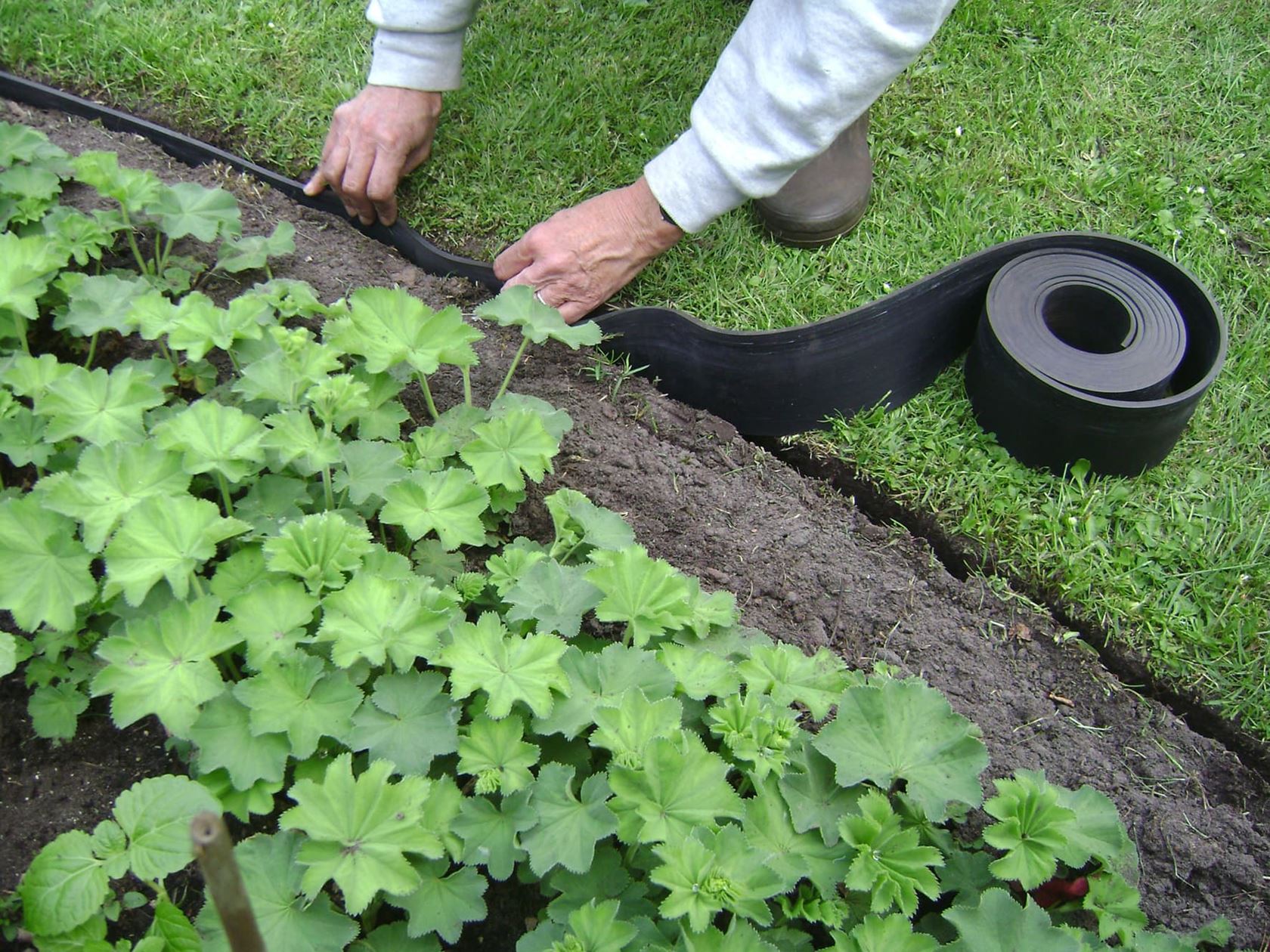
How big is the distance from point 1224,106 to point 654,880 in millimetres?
2996

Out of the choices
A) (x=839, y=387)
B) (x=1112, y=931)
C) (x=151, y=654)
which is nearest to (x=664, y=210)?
(x=839, y=387)

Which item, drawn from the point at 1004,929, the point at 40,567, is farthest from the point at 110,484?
the point at 1004,929

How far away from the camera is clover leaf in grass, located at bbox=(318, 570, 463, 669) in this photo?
1.48 metres

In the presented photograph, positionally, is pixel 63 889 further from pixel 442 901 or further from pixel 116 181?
pixel 116 181

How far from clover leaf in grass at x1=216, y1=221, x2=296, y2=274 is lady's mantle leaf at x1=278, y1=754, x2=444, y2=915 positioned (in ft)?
4.38

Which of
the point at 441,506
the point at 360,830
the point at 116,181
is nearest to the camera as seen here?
the point at 360,830

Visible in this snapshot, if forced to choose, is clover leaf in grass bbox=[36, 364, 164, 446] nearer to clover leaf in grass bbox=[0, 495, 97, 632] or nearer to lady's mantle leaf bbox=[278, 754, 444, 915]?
clover leaf in grass bbox=[0, 495, 97, 632]

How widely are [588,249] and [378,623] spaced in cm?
123

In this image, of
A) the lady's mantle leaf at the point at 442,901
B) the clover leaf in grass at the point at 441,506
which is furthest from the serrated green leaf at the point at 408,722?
the clover leaf in grass at the point at 441,506

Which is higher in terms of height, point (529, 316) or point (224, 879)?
point (224, 879)

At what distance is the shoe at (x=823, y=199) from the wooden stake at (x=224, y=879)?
2.22 metres

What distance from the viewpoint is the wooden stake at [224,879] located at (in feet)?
2.23

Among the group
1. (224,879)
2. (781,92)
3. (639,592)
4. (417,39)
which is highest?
(781,92)

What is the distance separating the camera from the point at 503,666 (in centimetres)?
151
